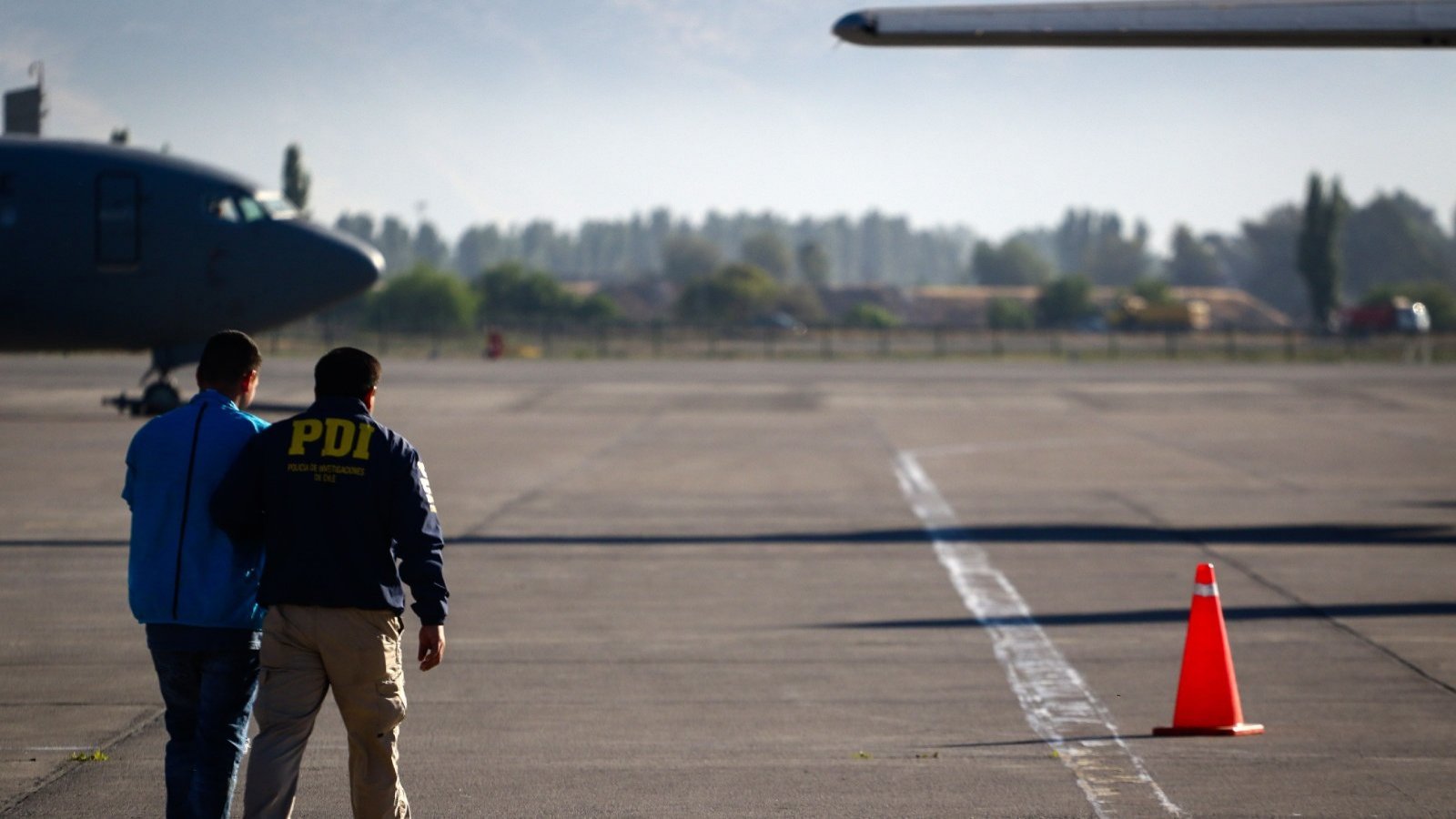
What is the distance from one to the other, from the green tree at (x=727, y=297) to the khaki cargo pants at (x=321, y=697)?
13306 cm

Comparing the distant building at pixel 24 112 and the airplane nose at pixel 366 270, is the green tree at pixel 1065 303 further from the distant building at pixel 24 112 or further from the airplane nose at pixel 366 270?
the distant building at pixel 24 112

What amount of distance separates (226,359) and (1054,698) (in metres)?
5.10

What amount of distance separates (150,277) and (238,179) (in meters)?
2.08

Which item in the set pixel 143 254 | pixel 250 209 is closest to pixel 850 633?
pixel 143 254

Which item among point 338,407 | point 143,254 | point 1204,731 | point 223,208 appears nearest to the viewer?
point 338,407

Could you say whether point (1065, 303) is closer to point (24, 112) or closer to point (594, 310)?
point (594, 310)

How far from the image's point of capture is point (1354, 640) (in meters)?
10.4

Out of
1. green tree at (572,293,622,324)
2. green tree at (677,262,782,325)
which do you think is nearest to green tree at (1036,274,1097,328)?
green tree at (677,262,782,325)

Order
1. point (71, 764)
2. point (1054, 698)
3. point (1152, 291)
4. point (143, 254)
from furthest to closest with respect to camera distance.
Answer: point (1152, 291)
point (143, 254)
point (1054, 698)
point (71, 764)

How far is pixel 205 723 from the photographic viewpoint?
207 inches

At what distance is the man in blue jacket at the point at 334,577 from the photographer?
5211 millimetres

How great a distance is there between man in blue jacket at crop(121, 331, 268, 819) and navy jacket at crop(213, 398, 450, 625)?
12 cm

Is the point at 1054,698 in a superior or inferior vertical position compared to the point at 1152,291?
inferior

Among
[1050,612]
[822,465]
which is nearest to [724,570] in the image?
[1050,612]
